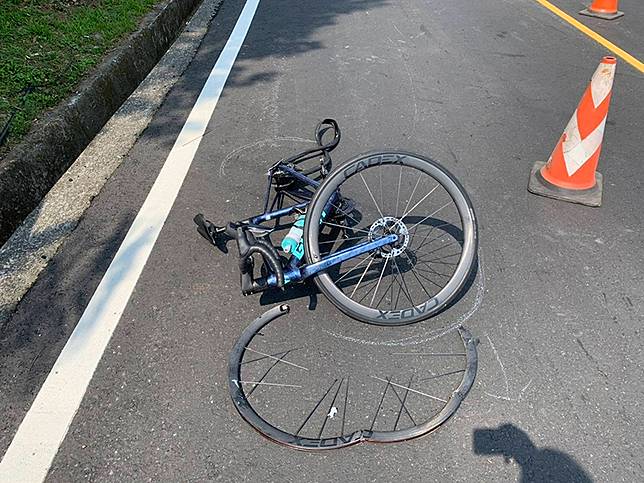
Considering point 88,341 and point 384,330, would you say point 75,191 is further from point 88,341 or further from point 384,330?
point 384,330

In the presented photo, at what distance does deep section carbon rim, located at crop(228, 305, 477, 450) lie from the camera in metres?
2.06

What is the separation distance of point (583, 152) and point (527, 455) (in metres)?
2.23

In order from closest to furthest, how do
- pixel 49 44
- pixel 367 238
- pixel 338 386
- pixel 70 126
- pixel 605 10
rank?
1. pixel 338 386
2. pixel 367 238
3. pixel 70 126
4. pixel 49 44
5. pixel 605 10

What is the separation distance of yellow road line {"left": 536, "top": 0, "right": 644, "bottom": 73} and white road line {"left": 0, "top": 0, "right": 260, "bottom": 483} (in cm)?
488

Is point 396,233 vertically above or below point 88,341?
above

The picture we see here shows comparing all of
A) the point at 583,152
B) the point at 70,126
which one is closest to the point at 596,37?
the point at 583,152

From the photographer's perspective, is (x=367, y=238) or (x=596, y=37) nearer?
(x=367, y=238)

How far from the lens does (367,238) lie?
2701 mm

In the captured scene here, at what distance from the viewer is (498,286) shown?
271 cm

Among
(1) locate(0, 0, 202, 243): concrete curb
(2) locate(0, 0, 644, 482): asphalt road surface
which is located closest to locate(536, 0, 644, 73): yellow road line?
(2) locate(0, 0, 644, 482): asphalt road surface

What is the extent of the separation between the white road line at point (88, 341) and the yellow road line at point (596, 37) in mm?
4876

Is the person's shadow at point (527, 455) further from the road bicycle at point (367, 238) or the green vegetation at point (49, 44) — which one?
the green vegetation at point (49, 44)

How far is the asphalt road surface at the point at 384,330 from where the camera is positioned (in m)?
1.97

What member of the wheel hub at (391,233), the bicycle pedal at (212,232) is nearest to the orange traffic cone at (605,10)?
the wheel hub at (391,233)
